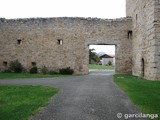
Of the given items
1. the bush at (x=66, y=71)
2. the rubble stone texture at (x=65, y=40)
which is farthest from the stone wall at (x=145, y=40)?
the bush at (x=66, y=71)

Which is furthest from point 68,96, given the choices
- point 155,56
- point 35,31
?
point 35,31

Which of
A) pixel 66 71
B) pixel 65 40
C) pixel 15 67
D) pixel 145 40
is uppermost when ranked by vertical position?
pixel 65 40

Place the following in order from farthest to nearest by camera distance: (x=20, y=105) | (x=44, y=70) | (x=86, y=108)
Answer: (x=44, y=70), (x=20, y=105), (x=86, y=108)

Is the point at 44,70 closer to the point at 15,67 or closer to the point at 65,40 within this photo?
the point at 15,67

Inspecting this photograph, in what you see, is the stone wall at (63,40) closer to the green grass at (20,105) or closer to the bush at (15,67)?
the bush at (15,67)

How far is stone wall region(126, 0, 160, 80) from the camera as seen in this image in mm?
15617

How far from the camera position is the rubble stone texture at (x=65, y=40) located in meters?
23.6

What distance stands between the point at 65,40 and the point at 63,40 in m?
0.19

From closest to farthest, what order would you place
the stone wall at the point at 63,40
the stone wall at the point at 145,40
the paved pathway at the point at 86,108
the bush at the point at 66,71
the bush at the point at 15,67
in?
the paved pathway at the point at 86,108, the stone wall at the point at 145,40, the bush at the point at 66,71, the stone wall at the point at 63,40, the bush at the point at 15,67

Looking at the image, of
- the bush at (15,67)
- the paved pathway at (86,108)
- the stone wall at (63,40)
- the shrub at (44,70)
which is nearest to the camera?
the paved pathway at (86,108)

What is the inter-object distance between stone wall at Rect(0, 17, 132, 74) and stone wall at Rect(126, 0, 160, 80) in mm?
1383

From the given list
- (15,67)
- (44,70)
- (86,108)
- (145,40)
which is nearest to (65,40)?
(44,70)

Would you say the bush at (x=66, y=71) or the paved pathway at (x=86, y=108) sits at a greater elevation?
the bush at (x=66, y=71)

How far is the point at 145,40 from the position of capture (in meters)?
17.9
